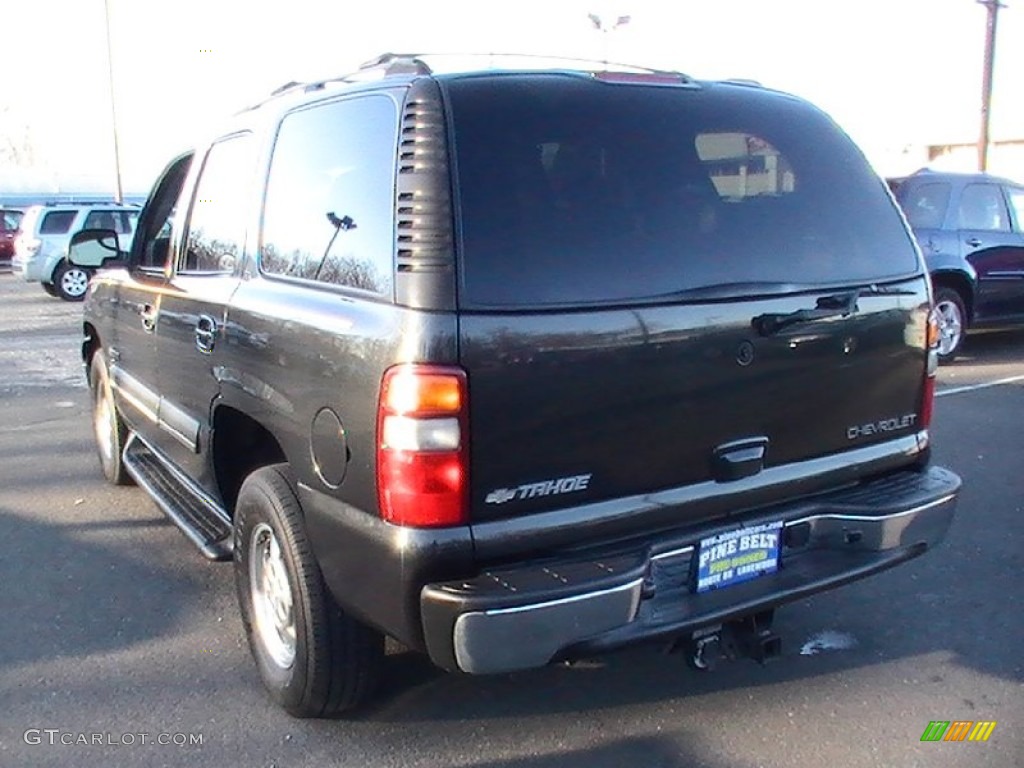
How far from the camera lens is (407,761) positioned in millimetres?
3105

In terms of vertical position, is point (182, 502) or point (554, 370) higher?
point (554, 370)

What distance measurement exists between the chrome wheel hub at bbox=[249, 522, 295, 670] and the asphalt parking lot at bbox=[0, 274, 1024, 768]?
0.67 feet

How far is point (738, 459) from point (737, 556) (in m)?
0.29

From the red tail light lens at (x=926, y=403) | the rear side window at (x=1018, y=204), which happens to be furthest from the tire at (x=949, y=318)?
the red tail light lens at (x=926, y=403)

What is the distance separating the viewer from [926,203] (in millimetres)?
9789

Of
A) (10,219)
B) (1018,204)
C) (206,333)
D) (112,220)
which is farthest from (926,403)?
(10,219)

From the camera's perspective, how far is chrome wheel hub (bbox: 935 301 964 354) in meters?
9.80

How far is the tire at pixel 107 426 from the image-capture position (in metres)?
5.71

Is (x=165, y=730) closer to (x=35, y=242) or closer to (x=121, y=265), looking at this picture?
(x=121, y=265)

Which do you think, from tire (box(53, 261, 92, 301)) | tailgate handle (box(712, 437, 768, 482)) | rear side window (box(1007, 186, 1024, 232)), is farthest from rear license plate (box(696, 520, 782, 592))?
tire (box(53, 261, 92, 301))

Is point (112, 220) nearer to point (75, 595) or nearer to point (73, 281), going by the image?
point (73, 281)

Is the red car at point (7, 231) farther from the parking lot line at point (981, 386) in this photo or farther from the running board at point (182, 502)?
the parking lot line at point (981, 386)

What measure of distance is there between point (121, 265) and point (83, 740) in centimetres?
294

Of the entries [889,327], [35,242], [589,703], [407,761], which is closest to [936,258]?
[889,327]
